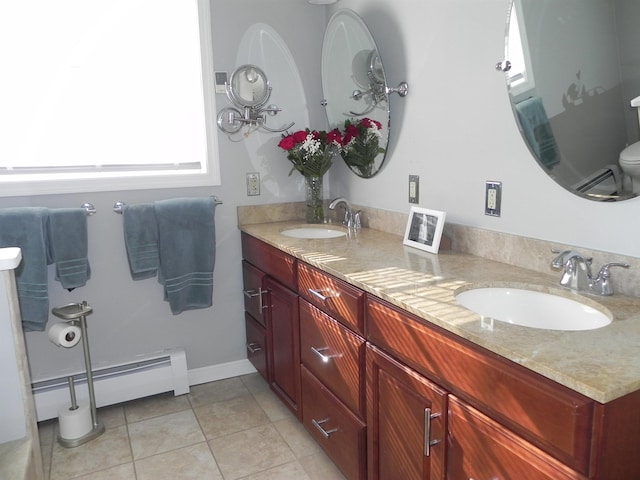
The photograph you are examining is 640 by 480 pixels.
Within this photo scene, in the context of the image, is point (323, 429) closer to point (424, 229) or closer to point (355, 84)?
point (424, 229)

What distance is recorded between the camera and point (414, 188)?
2199 mm

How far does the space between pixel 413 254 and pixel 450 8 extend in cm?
93

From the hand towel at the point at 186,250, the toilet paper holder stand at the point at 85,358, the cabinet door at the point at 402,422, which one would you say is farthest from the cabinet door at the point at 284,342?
the toilet paper holder stand at the point at 85,358

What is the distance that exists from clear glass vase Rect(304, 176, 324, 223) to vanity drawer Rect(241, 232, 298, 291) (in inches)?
13.9

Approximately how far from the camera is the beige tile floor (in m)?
2.03

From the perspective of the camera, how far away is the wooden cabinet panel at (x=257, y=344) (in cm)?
254

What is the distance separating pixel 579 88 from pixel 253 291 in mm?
1755

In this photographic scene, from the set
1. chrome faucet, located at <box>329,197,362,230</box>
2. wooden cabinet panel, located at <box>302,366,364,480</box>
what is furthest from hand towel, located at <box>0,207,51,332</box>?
chrome faucet, located at <box>329,197,362,230</box>

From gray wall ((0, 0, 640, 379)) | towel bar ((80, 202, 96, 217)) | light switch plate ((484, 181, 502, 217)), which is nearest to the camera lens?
gray wall ((0, 0, 640, 379))

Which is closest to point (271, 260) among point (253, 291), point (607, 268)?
point (253, 291)

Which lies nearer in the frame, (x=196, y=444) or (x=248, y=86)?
(x=196, y=444)

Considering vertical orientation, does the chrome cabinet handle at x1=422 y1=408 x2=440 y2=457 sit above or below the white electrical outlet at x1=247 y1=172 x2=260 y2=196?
below

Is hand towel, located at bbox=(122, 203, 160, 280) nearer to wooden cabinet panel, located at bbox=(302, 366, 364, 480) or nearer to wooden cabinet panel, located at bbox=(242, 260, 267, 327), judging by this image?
wooden cabinet panel, located at bbox=(242, 260, 267, 327)

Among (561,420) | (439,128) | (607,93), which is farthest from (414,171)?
(561,420)
